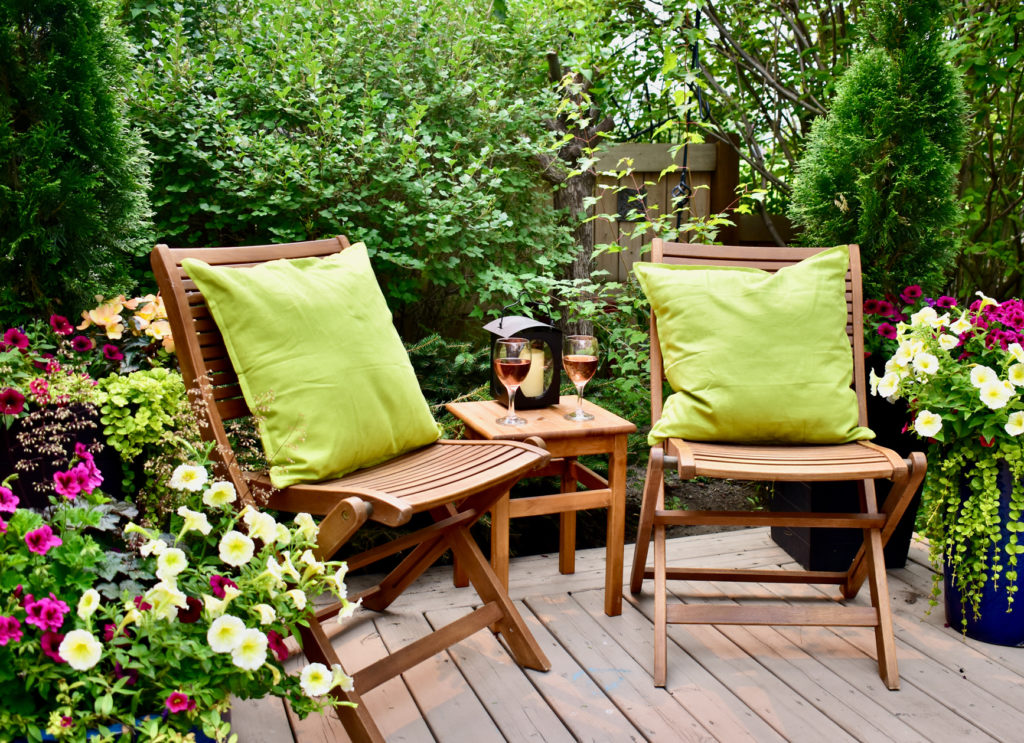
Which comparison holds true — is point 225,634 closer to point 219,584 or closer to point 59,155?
point 219,584

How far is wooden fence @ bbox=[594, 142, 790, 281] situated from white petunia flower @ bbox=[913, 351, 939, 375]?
2.30m

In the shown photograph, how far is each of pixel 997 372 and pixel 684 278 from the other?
853 millimetres

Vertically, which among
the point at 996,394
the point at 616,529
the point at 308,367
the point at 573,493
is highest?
the point at 308,367

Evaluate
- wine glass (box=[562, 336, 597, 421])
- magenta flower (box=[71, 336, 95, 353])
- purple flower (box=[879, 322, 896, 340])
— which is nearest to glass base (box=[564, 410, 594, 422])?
wine glass (box=[562, 336, 597, 421])

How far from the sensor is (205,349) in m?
2.06

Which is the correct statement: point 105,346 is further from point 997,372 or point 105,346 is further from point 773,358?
point 997,372

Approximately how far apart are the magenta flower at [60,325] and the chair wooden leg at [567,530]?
1451mm

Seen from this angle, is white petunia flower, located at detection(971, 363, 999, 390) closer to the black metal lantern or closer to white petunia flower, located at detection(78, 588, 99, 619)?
the black metal lantern

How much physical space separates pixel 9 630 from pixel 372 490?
2.38 feet

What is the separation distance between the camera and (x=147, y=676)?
1.37 m

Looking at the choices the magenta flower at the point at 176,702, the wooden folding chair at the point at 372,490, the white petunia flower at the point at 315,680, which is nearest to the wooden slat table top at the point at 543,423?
the wooden folding chair at the point at 372,490

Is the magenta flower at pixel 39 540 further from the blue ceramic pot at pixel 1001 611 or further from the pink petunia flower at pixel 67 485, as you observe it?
the blue ceramic pot at pixel 1001 611

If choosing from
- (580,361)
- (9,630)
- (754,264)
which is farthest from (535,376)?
(9,630)

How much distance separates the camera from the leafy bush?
3115 mm
